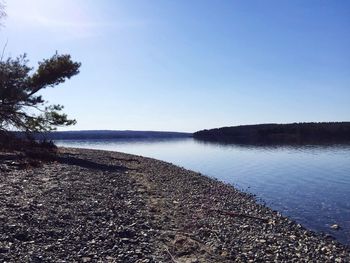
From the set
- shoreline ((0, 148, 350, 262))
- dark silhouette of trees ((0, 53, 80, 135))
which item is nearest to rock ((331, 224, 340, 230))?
shoreline ((0, 148, 350, 262))

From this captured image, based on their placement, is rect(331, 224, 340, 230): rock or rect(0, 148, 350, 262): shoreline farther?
rect(331, 224, 340, 230): rock

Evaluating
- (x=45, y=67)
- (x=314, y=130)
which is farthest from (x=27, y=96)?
(x=314, y=130)

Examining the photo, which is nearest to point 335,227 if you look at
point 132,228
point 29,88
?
point 132,228

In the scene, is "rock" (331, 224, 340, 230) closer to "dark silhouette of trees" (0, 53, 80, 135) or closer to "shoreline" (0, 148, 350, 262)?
"shoreline" (0, 148, 350, 262)

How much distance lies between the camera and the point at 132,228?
49.7 feet

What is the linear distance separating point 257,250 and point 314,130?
190 meters

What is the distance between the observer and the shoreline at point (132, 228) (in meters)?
12.4

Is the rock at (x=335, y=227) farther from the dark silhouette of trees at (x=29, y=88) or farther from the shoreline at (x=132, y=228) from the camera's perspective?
the dark silhouette of trees at (x=29, y=88)

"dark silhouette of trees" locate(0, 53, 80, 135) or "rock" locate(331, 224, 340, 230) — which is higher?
"dark silhouette of trees" locate(0, 53, 80, 135)

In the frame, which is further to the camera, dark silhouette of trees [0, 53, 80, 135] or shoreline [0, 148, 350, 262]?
dark silhouette of trees [0, 53, 80, 135]

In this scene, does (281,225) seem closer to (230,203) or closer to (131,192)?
(230,203)

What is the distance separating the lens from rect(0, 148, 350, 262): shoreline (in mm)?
12375

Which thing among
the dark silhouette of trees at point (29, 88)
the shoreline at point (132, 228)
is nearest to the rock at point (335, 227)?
the shoreline at point (132, 228)

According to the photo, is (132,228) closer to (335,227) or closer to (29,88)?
(335,227)
